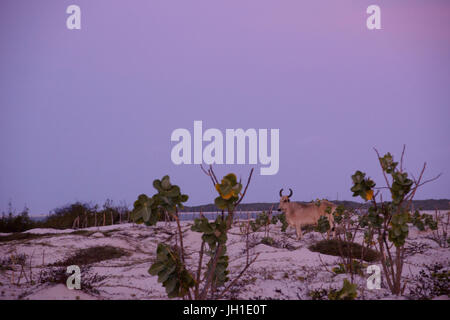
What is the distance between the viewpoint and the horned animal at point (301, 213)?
963 centimetres

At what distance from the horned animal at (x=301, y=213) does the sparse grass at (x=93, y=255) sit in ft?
15.6

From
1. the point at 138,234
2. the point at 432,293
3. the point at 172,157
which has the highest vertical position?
the point at 172,157

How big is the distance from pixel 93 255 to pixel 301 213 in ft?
18.9

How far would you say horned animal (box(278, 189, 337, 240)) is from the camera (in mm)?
9633

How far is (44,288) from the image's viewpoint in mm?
3721

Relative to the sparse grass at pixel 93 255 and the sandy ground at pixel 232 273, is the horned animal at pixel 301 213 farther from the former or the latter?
Result: the sparse grass at pixel 93 255

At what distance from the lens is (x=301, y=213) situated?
966cm

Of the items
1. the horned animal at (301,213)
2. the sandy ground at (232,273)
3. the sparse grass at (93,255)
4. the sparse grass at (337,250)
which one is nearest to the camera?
the sandy ground at (232,273)

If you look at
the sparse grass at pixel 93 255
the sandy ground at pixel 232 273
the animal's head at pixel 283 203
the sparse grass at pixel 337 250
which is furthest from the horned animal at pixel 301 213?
the sparse grass at pixel 93 255

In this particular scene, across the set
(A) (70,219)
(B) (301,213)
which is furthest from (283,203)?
(A) (70,219)
